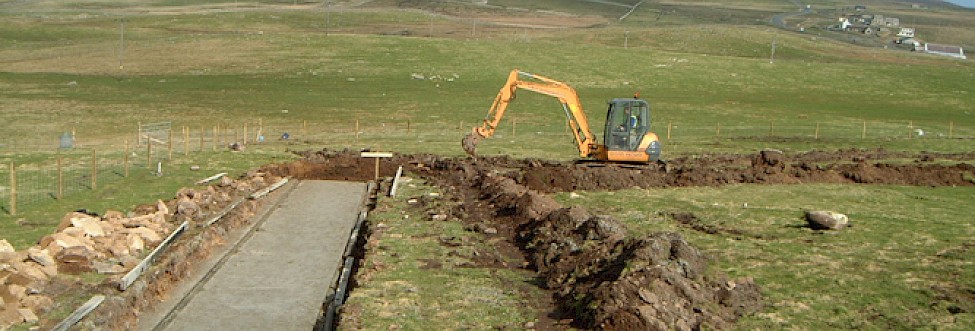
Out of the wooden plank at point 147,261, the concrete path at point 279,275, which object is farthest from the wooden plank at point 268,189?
the wooden plank at point 147,261

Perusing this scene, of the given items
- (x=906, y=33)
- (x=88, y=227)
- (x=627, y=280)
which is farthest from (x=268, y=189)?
(x=906, y=33)

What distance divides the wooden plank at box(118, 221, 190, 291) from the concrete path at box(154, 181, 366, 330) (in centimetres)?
Answer: 103

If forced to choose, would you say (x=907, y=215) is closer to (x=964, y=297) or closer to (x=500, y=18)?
(x=964, y=297)

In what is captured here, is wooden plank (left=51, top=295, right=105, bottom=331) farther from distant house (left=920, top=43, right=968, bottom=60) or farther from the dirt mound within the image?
distant house (left=920, top=43, right=968, bottom=60)

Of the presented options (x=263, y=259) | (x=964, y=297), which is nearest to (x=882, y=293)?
(x=964, y=297)

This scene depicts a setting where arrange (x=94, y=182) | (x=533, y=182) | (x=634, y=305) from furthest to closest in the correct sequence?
(x=533, y=182)
(x=94, y=182)
(x=634, y=305)

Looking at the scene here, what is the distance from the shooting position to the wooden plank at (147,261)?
Result: 18.9 meters

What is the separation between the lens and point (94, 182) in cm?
3139

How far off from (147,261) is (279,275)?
8.55 ft

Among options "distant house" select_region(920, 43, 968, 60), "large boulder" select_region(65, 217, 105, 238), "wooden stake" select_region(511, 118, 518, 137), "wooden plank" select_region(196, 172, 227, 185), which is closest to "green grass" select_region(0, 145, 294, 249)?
"wooden plank" select_region(196, 172, 227, 185)

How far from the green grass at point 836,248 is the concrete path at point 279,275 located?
6.60 m

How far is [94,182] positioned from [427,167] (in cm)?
1174

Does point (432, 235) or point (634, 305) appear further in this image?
point (432, 235)

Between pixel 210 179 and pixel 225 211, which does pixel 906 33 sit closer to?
pixel 210 179
